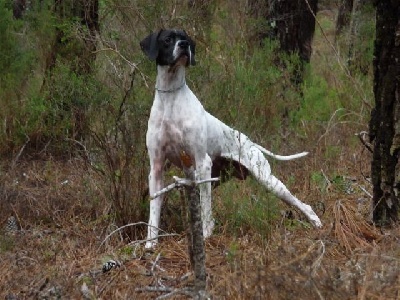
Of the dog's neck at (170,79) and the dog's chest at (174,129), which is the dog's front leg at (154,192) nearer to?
the dog's chest at (174,129)

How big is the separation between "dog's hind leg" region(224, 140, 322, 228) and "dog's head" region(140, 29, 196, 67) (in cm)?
77

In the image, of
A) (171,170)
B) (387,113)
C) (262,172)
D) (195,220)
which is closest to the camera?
(195,220)

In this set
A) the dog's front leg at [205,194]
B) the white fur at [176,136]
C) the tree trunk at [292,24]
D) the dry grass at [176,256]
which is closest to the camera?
the dry grass at [176,256]

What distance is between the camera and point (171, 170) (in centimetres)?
668

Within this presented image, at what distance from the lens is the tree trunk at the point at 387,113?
4910 millimetres

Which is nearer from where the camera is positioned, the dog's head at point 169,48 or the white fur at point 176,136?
the white fur at point 176,136

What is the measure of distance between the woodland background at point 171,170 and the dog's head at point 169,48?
2.01 feet

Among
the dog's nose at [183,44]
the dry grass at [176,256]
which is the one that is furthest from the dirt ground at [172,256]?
the dog's nose at [183,44]

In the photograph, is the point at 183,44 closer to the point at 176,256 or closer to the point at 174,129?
the point at 174,129

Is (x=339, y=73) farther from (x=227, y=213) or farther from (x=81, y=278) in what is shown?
(x=81, y=278)

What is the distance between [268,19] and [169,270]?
6.36m

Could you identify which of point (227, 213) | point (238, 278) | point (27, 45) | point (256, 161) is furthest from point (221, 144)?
point (27, 45)

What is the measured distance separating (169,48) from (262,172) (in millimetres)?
1158

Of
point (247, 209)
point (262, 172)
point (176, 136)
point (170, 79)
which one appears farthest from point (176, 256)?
point (170, 79)
